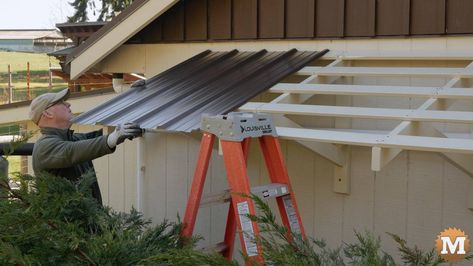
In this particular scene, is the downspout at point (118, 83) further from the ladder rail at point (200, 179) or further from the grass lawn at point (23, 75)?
the grass lawn at point (23, 75)

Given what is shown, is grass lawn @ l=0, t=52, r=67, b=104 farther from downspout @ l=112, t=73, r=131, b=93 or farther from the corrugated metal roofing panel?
the corrugated metal roofing panel

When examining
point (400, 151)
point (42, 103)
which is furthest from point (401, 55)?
point (42, 103)

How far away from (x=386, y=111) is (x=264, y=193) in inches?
35.6

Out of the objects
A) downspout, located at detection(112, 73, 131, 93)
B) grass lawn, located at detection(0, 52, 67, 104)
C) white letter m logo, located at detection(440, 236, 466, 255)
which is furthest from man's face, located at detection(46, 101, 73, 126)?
grass lawn, located at detection(0, 52, 67, 104)

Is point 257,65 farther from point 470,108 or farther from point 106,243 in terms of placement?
point 106,243

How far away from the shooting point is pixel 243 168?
3896 millimetres

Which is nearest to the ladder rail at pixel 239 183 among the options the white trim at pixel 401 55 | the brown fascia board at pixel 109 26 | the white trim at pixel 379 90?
the white trim at pixel 379 90

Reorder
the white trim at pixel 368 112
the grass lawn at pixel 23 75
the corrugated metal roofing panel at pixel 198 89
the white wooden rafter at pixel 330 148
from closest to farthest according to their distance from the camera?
the white trim at pixel 368 112 < the white wooden rafter at pixel 330 148 < the corrugated metal roofing panel at pixel 198 89 < the grass lawn at pixel 23 75

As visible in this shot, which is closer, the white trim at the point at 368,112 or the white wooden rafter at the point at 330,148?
the white trim at the point at 368,112

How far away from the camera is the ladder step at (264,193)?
4016 mm

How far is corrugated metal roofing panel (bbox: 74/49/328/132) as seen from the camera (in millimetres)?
4781

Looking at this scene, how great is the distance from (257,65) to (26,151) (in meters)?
2.06

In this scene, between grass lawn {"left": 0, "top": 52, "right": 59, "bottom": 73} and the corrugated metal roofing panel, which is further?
grass lawn {"left": 0, "top": 52, "right": 59, "bottom": 73}

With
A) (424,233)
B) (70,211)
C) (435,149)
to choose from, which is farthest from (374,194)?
(70,211)
